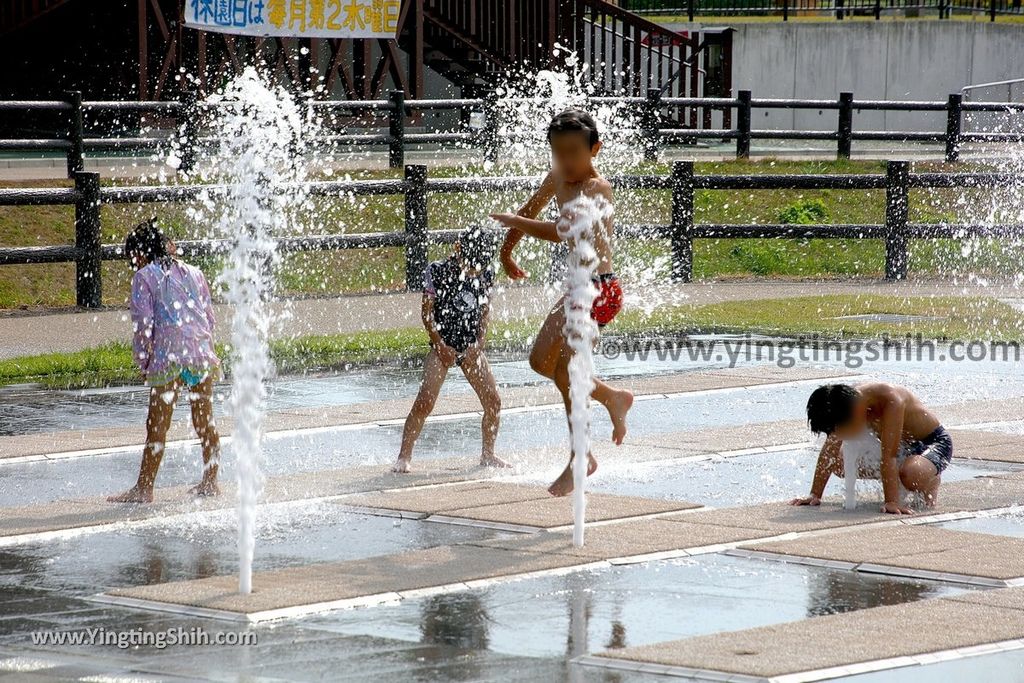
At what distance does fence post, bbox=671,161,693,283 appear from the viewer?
18.9m

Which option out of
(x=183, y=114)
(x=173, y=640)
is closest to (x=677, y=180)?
(x=183, y=114)

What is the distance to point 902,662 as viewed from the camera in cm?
548

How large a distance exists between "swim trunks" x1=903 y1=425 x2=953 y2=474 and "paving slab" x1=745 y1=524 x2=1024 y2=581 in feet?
1.74

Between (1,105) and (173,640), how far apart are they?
40.1 feet

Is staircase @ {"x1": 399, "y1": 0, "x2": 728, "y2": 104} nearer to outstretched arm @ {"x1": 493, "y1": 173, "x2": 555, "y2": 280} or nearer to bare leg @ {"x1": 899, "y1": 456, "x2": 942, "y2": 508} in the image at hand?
outstretched arm @ {"x1": 493, "y1": 173, "x2": 555, "y2": 280}

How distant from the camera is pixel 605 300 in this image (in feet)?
26.3

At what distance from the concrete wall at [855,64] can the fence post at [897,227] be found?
14.2m

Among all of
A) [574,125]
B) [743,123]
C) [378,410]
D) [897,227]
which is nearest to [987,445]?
[574,125]

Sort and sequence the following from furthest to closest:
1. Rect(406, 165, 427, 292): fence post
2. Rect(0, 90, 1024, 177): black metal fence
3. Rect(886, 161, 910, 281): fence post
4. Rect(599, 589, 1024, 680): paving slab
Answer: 1. Rect(886, 161, 910, 281): fence post
2. Rect(406, 165, 427, 292): fence post
3. Rect(0, 90, 1024, 177): black metal fence
4. Rect(599, 589, 1024, 680): paving slab

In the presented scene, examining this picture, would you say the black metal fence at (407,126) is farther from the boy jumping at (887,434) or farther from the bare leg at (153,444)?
the boy jumping at (887,434)

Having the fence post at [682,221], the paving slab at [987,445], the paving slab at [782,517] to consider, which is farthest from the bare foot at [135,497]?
the fence post at [682,221]

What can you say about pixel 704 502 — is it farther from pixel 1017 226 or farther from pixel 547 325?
pixel 1017 226
